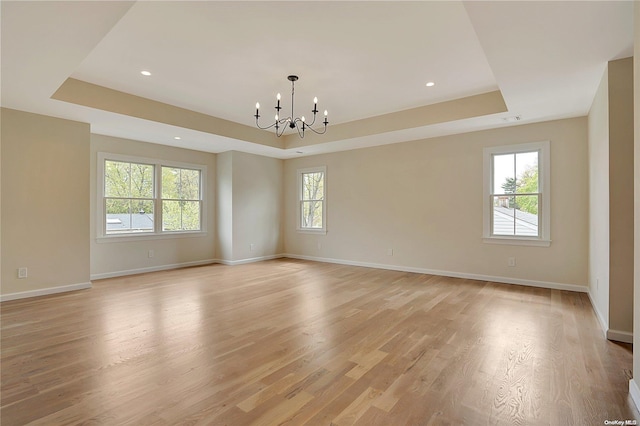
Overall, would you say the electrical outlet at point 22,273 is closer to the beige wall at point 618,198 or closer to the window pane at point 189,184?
the window pane at point 189,184

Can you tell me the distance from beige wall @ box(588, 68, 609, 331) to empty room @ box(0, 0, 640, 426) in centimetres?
6

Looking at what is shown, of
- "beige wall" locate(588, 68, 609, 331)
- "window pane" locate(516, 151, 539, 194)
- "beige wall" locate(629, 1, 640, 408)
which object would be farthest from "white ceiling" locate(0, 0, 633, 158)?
"window pane" locate(516, 151, 539, 194)

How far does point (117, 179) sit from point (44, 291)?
2.22m

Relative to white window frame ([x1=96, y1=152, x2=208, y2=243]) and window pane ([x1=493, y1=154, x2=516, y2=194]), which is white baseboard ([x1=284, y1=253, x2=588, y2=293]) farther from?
white window frame ([x1=96, y1=152, x2=208, y2=243])

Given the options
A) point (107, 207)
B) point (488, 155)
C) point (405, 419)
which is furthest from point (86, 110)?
point (488, 155)

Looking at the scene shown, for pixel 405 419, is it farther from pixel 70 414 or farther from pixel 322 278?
pixel 322 278

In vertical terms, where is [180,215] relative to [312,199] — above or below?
below

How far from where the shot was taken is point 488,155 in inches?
206

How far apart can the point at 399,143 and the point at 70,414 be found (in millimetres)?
5945

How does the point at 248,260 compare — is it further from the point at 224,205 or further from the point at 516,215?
the point at 516,215

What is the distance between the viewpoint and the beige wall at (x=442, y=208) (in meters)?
4.60

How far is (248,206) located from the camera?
7.24 metres

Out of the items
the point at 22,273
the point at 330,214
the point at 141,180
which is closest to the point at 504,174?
the point at 330,214

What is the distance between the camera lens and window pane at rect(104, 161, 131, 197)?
5.61 meters
